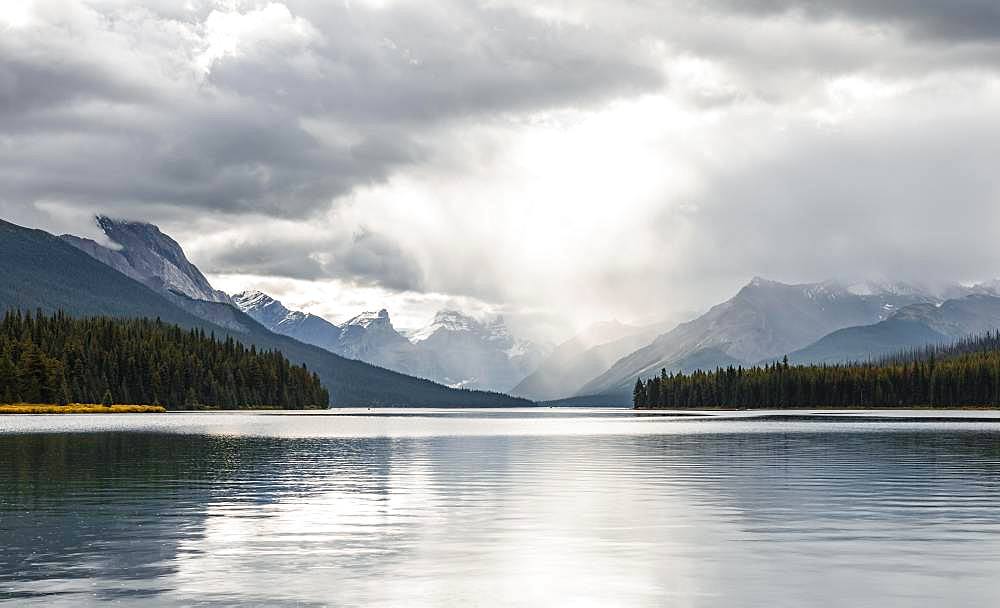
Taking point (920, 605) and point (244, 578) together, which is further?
point (244, 578)

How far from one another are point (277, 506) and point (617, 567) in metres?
21.0

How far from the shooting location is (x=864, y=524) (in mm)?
40438

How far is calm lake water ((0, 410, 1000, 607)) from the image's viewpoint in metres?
26.9

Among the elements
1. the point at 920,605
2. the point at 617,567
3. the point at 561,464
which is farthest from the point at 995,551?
the point at 561,464

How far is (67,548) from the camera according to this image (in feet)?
110

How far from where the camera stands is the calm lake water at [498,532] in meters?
26.9

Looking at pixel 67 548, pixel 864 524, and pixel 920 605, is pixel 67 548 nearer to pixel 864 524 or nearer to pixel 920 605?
pixel 920 605

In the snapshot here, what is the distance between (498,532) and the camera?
126 feet

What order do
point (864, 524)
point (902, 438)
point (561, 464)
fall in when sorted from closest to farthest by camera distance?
point (864, 524) → point (561, 464) → point (902, 438)

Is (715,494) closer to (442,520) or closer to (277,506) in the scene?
(442,520)

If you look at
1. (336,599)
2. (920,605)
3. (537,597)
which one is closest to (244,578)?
(336,599)

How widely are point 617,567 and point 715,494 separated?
76.0ft

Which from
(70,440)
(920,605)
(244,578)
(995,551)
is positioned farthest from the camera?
(70,440)

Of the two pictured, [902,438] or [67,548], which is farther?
[902,438]
